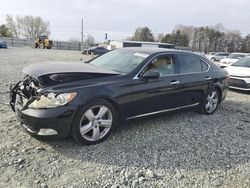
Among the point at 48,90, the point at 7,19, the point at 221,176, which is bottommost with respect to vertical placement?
the point at 221,176

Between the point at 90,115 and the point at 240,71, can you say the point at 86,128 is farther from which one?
the point at 240,71

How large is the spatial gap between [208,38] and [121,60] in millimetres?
82831

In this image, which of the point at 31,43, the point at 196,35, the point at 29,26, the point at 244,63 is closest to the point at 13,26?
the point at 29,26

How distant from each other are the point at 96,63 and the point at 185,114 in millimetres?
2296

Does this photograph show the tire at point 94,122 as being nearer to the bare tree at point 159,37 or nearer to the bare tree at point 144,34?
the bare tree at point 144,34

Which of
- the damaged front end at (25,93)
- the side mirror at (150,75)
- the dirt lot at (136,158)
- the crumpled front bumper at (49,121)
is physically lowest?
the dirt lot at (136,158)

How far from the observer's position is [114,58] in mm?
4898

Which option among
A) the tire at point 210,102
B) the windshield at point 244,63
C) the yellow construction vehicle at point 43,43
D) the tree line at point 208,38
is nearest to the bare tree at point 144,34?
the tree line at point 208,38

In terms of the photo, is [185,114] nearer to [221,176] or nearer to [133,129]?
[133,129]

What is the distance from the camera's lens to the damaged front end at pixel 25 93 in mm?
3559

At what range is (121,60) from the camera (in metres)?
4.69

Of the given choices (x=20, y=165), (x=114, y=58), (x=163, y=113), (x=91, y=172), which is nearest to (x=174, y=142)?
(x=163, y=113)

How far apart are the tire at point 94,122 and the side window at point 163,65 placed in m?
1.04

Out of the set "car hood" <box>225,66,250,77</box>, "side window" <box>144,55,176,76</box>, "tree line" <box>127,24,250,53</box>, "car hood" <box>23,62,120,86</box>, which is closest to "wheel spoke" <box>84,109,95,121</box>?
"car hood" <box>23,62,120,86</box>
